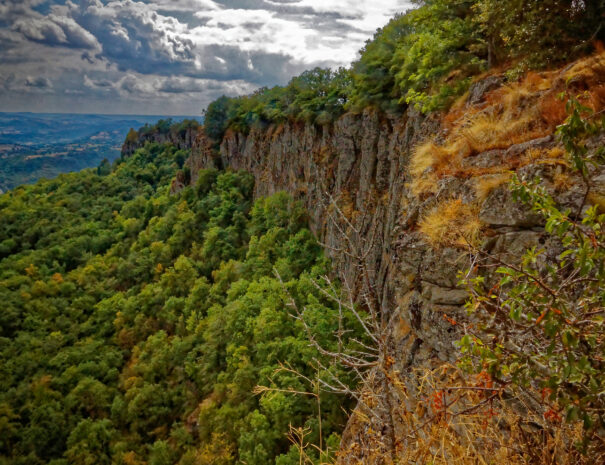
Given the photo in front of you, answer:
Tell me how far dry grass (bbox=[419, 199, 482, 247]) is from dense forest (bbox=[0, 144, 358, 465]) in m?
7.19

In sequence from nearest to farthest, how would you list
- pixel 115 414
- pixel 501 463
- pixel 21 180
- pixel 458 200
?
pixel 501 463
pixel 458 200
pixel 115 414
pixel 21 180

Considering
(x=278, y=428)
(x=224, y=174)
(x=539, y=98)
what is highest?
(x=539, y=98)

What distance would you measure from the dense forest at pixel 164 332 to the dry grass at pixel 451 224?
7.19 m

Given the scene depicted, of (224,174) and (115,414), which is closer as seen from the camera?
(115,414)

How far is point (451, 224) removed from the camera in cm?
609

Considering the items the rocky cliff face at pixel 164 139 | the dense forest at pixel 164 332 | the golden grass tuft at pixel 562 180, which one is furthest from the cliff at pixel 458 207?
the rocky cliff face at pixel 164 139

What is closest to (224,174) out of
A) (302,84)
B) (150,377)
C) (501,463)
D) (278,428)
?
(302,84)

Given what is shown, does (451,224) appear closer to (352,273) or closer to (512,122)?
(512,122)

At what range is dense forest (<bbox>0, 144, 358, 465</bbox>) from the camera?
755 inches

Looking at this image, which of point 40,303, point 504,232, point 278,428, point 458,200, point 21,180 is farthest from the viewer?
point 21,180

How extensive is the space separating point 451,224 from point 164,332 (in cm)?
3065

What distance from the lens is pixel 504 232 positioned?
535cm

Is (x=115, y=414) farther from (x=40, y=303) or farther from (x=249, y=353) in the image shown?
(x=40, y=303)

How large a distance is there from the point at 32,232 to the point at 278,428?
5162 centimetres
